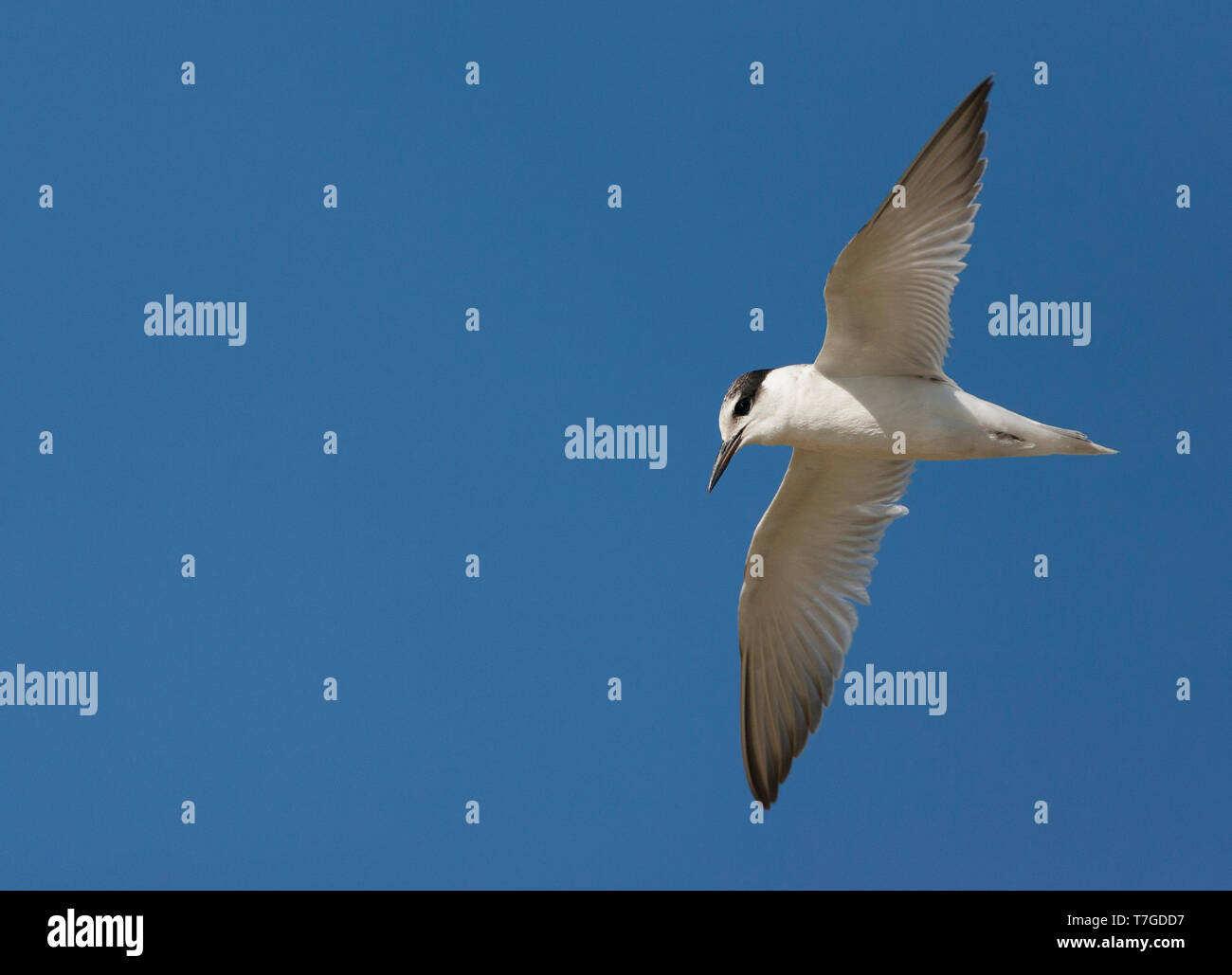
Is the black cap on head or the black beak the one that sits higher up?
the black cap on head

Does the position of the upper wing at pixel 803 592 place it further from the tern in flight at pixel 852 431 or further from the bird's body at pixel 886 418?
the bird's body at pixel 886 418

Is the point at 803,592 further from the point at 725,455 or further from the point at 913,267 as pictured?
the point at 913,267

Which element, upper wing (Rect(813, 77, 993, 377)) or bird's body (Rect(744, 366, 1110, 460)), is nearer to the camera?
upper wing (Rect(813, 77, 993, 377))

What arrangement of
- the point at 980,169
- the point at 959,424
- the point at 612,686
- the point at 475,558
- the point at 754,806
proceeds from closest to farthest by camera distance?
the point at 980,169
the point at 959,424
the point at 754,806
the point at 612,686
the point at 475,558

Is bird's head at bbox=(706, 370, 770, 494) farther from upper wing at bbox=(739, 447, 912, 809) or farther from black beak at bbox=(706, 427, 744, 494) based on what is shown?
upper wing at bbox=(739, 447, 912, 809)

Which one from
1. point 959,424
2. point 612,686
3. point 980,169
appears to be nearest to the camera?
point 980,169

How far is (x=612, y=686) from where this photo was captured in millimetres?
Answer: 4625

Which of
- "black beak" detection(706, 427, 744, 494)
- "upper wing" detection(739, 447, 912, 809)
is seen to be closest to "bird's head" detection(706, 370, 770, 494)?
"black beak" detection(706, 427, 744, 494)

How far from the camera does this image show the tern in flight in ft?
11.1

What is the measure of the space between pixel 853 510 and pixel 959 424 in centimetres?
74

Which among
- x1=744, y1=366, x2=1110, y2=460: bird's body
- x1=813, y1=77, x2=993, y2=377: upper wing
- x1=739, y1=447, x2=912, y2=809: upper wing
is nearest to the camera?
x1=813, y1=77, x2=993, y2=377: upper wing

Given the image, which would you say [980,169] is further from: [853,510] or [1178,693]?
[1178,693]

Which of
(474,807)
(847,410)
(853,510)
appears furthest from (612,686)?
(847,410)

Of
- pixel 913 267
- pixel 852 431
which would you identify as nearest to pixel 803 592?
pixel 852 431
